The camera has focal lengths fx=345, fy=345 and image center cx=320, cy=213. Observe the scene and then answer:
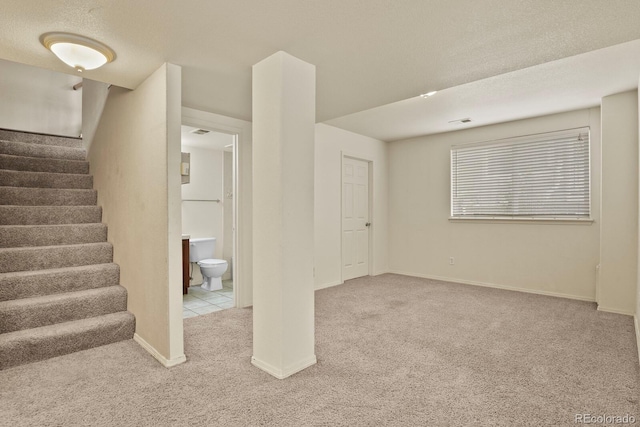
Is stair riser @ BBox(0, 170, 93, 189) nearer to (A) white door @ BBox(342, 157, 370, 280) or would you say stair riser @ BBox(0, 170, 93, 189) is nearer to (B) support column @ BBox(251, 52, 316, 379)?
(B) support column @ BBox(251, 52, 316, 379)

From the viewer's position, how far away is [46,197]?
3.62 metres

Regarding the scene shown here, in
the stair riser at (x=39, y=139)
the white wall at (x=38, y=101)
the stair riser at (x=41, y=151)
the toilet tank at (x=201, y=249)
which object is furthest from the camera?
the toilet tank at (x=201, y=249)

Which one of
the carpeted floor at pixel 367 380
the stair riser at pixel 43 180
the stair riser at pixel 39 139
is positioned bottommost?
the carpeted floor at pixel 367 380

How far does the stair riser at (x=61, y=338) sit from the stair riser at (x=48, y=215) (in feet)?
4.10

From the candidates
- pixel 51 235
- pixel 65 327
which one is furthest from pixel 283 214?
pixel 51 235

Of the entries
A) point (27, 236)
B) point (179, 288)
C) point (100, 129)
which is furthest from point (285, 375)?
point (100, 129)

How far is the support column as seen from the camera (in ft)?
7.46

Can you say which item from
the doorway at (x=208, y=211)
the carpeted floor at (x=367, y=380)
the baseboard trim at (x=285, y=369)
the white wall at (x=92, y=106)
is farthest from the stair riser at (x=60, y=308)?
the white wall at (x=92, y=106)

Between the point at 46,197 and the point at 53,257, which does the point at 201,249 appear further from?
the point at 53,257

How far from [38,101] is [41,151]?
4.33ft

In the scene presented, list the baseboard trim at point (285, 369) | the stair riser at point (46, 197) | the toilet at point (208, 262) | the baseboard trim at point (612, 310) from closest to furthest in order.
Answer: the baseboard trim at point (285, 369), the stair riser at point (46, 197), the baseboard trim at point (612, 310), the toilet at point (208, 262)

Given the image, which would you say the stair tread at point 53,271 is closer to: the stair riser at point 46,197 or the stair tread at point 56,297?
the stair tread at point 56,297

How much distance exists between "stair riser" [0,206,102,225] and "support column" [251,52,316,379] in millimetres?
2308

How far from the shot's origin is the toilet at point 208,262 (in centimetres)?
496
